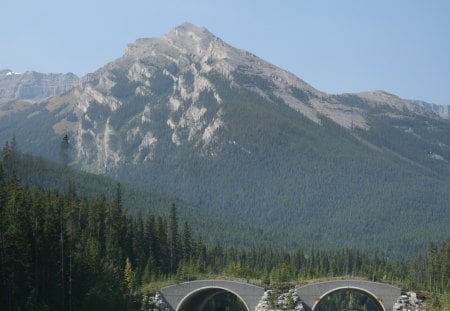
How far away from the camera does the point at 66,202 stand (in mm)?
138250

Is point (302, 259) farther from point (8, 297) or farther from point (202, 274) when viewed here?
point (8, 297)

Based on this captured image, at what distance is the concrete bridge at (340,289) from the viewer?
13300cm

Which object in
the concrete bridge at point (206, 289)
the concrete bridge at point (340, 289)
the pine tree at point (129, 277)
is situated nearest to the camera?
the pine tree at point (129, 277)

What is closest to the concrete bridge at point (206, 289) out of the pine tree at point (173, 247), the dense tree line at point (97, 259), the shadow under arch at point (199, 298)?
the shadow under arch at point (199, 298)

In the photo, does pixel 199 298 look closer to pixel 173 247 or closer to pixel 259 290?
pixel 173 247

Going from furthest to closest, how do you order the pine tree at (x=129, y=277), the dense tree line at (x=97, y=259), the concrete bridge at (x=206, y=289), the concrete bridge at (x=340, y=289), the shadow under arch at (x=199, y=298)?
the shadow under arch at (x=199, y=298) < the concrete bridge at (x=206, y=289) < the concrete bridge at (x=340, y=289) < the pine tree at (x=129, y=277) < the dense tree line at (x=97, y=259)

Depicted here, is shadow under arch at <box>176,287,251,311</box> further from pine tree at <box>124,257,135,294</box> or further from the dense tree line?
pine tree at <box>124,257,135,294</box>

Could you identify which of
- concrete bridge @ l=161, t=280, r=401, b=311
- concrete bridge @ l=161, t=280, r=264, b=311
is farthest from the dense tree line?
concrete bridge @ l=161, t=280, r=401, b=311

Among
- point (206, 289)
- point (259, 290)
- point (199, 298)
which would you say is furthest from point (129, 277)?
point (199, 298)

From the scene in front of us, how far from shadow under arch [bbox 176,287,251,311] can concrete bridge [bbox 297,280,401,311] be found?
857 centimetres

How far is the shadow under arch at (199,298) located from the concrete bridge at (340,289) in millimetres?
8573

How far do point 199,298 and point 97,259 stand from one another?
120ft

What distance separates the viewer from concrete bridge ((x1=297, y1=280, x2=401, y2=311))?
436ft

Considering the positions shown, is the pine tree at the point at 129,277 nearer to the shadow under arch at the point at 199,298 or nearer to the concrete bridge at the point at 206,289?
the concrete bridge at the point at 206,289
